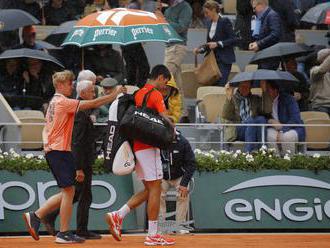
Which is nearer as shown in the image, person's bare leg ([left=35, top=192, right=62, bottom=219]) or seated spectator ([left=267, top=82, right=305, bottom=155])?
person's bare leg ([left=35, top=192, right=62, bottom=219])

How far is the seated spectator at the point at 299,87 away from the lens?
19781mm

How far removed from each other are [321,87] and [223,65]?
171cm

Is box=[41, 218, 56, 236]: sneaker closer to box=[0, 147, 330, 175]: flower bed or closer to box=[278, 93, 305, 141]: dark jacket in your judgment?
box=[0, 147, 330, 175]: flower bed

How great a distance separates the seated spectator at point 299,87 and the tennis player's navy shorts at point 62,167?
5.40 metres

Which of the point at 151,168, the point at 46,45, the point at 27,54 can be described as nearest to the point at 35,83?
the point at 27,54

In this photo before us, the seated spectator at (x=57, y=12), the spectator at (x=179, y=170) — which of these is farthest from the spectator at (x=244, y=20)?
the spectator at (x=179, y=170)

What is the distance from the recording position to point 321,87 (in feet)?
65.4

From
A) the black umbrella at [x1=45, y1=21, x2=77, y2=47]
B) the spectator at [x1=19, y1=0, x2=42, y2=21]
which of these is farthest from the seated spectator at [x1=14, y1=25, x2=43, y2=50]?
the spectator at [x1=19, y1=0, x2=42, y2=21]

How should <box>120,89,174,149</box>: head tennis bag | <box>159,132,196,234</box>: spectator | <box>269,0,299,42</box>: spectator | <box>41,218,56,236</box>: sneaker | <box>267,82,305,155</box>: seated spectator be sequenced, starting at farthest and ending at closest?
<box>269,0,299,42</box>: spectator < <box>267,82,305,155</box>: seated spectator < <box>159,132,196,234</box>: spectator < <box>41,218,56,236</box>: sneaker < <box>120,89,174,149</box>: head tennis bag

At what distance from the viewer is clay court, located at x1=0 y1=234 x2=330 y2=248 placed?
15.5 m

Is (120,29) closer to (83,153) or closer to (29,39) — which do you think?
(83,153)

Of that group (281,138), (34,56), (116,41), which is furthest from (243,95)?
(34,56)

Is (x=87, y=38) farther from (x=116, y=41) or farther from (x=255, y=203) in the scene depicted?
(x=255, y=203)

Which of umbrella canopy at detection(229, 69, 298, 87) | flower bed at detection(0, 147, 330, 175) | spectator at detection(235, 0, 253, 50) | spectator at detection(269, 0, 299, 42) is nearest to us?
flower bed at detection(0, 147, 330, 175)
